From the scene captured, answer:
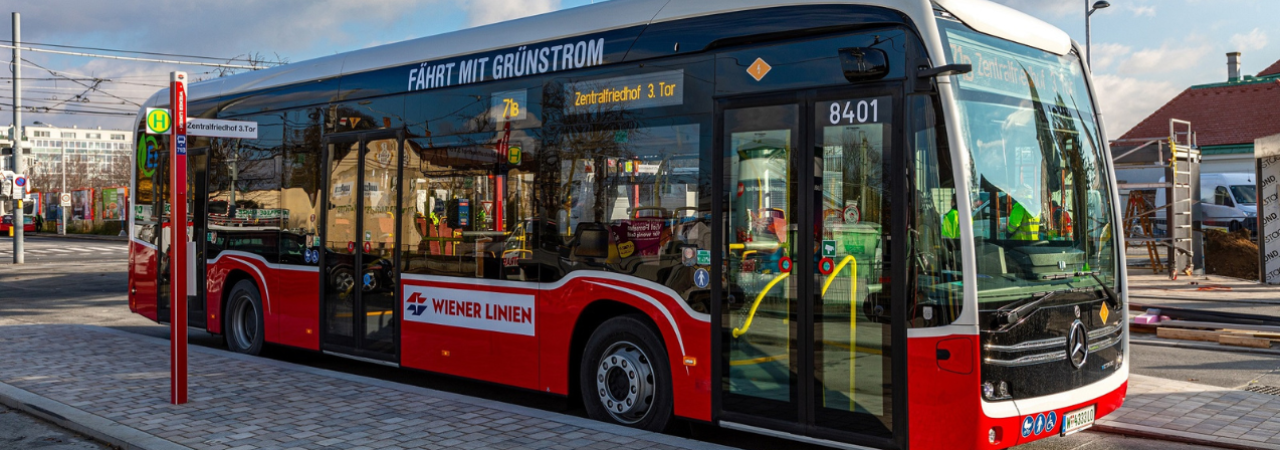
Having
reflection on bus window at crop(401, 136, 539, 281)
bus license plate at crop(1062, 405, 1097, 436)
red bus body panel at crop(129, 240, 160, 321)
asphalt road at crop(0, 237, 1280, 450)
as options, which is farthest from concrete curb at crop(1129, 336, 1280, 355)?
red bus body panel at crop(129, 240, 160, 321)

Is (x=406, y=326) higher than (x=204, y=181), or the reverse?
(x=204, y=181)

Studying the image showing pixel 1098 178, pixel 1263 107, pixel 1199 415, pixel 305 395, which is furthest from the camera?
pixel 1263 107

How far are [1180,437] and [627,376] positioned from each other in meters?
3.92

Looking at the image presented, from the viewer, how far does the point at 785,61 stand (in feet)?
21.3

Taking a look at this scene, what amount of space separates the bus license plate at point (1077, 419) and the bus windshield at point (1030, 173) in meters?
0.71

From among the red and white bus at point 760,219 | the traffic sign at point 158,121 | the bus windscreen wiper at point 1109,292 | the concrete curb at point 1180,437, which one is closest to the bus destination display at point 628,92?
the red and white bus at point 760,219

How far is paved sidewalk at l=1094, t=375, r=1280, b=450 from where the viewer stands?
7.18 meters

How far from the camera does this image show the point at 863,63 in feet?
19.8

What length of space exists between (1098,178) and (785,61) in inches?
86.2

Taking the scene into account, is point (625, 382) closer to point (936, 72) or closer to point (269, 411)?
point (269, 411)

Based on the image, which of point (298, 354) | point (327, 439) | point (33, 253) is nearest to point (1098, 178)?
point (327, 439)

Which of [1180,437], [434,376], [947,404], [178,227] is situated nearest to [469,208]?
[178,227]

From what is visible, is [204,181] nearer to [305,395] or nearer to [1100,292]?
[305,395]

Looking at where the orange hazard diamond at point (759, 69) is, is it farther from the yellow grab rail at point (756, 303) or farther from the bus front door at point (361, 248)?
the bus front door at point (361, 248)
